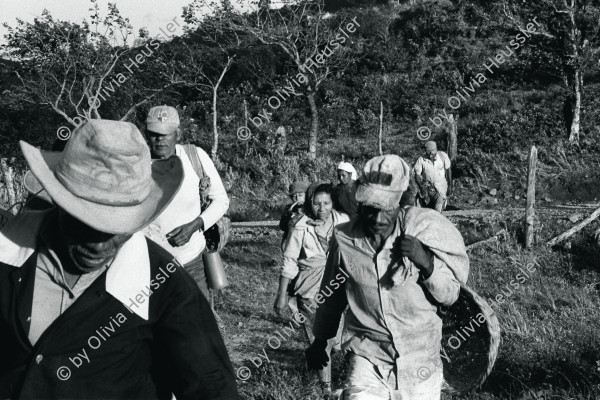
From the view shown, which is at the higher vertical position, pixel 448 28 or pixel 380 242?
pixel 448 28

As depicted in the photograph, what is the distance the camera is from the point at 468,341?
438 centimetres

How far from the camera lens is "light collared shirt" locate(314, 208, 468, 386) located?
3.92 metres

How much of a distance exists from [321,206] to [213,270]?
149 cm

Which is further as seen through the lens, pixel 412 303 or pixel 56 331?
pixel 412 303

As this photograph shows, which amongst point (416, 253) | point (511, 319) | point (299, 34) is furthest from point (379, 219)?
point (299, 34)

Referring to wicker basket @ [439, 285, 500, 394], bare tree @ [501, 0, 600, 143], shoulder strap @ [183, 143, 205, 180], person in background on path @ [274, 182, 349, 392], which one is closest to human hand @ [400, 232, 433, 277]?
wicker basket @ [439, 285, 500, 394]

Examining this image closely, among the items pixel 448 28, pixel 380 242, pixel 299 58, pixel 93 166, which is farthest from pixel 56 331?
pixel 448 28

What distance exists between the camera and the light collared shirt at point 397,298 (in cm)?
392

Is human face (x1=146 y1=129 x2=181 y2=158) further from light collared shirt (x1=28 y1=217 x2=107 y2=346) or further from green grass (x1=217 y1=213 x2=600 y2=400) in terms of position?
light collared shirt (x1=28 y1=217 x2=107 y2=346)

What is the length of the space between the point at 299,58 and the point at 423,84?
5818 mm

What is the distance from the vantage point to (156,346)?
225 cm

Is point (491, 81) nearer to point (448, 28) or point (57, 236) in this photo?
point (448, 28)

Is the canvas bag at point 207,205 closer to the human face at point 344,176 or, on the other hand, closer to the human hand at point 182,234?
the human hand at point 182,234

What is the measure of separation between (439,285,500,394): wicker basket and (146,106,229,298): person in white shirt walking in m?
1.71
